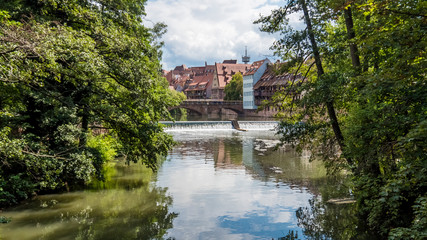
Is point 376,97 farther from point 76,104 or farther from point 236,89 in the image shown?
point 236,89

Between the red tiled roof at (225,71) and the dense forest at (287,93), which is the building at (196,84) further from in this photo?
the dense forest at (287,93)

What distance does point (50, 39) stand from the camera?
7.54 meters

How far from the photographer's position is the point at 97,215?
12688mm

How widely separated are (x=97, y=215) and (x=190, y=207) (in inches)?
128

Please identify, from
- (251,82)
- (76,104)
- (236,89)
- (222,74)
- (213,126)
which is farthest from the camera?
(222,74)

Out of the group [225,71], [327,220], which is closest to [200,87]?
[225,71]

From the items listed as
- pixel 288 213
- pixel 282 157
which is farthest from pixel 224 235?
pixel 282 157

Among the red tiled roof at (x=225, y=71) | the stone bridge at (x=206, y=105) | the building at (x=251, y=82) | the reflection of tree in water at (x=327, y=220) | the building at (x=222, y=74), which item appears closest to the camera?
the reflection of tree in water at (x=327, y=220)

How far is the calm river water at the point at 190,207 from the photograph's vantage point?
11.1 meters

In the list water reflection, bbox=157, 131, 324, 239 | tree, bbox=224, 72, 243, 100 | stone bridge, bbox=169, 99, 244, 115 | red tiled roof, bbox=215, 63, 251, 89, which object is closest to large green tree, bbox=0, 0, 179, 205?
water reflection, bbox=157, 131, 324, 239

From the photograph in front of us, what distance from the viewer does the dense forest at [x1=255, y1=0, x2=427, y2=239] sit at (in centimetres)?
643

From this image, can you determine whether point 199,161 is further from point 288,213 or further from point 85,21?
point 85,21

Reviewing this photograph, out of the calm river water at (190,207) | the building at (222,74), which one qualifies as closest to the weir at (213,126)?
the calm river water at (190,207)

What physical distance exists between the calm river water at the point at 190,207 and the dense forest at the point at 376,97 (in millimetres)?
2575
